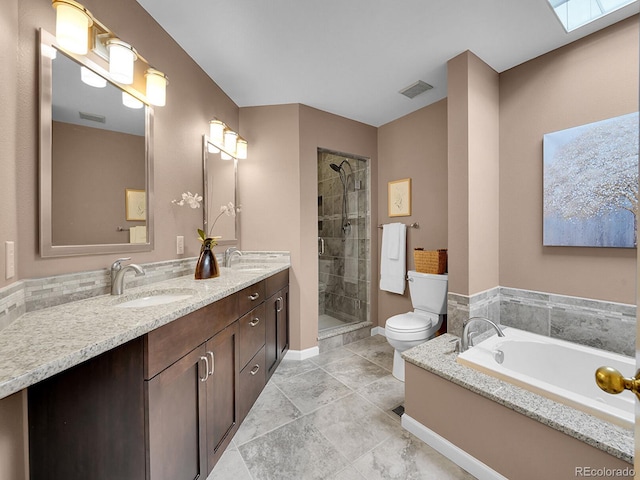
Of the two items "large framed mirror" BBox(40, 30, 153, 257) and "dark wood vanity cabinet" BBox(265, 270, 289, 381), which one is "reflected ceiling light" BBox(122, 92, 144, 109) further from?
"dark wood vanity cabinet" BBox(265, 270, 289, 381)

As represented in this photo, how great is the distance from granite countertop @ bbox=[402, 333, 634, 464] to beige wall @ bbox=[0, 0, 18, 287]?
6.38 feet

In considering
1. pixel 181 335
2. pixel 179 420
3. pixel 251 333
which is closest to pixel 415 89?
pixel 251 333

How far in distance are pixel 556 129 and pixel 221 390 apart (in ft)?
8.90

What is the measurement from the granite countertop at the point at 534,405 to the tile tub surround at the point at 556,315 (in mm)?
439

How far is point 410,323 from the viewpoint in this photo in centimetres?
222

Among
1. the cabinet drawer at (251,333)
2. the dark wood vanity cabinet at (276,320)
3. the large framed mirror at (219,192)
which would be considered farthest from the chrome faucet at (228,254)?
the cabinet drawer at (251,333)

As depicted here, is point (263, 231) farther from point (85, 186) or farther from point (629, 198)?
point (629, 198)

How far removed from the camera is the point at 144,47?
1554 millimetres

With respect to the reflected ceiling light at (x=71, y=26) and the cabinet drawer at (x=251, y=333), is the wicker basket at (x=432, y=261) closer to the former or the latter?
the cabinet drawer at (x=251, y=333)

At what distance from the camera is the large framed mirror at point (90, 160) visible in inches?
42.1

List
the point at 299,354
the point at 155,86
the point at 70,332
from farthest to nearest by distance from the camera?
the point at 299,354 < the point at 155,86 < the point at 70,332

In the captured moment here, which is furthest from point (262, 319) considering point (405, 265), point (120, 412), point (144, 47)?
point (144, 47)

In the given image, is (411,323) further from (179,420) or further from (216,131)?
(216,131)

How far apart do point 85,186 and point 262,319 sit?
130 centimetres
